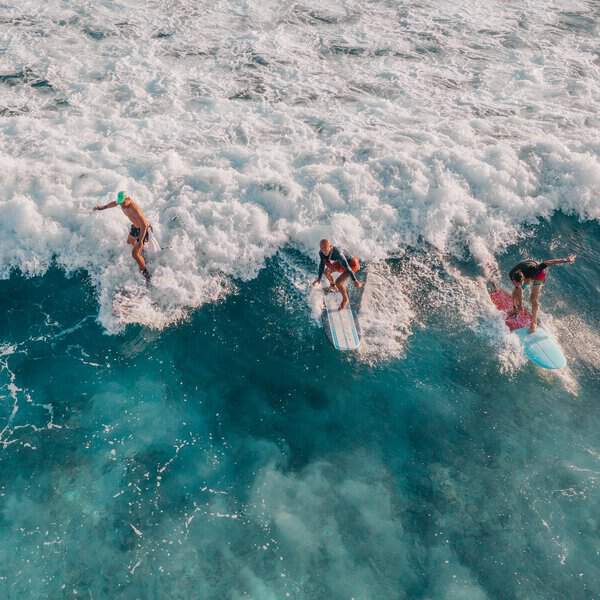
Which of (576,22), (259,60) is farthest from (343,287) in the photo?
(576,22)

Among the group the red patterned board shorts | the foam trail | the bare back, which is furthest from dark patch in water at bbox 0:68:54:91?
the foam trail

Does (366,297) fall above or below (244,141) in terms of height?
below

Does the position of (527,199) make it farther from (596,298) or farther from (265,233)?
(265,233)

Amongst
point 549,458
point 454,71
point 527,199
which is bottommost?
point 549,458

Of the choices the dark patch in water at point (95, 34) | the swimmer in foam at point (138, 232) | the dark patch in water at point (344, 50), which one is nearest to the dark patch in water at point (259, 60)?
the dark patch in water at point (344, 50)

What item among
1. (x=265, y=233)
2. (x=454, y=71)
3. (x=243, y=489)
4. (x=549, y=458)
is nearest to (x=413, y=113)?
(x=454, y=71)

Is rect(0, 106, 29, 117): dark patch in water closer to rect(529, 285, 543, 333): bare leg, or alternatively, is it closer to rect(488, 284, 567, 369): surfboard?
rect(488, 284, 567, 369): surfboard
